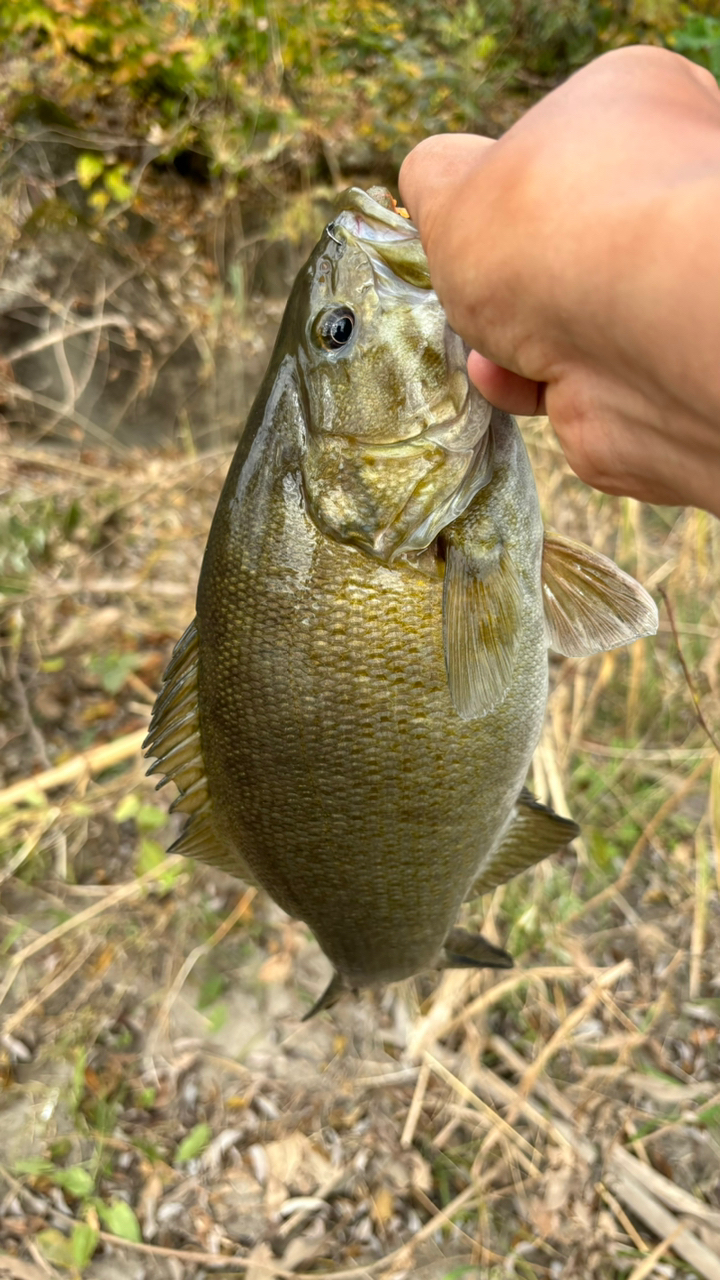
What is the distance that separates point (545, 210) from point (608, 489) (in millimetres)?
334

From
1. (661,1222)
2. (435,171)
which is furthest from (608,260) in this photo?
(661,1222)

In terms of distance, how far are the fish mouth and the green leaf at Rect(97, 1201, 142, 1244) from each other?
2.68 m

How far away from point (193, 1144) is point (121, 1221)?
27 centimetres

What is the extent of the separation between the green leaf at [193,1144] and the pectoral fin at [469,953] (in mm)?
1446

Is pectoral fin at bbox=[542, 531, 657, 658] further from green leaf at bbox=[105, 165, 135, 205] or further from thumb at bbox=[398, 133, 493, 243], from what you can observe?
green leaf at bbox=[105, 165, 135, 205]

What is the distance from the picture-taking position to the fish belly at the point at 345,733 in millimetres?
1176

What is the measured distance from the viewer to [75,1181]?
92.8 inches

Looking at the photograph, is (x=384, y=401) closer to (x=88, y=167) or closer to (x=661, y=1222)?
(x=661, y=1222)

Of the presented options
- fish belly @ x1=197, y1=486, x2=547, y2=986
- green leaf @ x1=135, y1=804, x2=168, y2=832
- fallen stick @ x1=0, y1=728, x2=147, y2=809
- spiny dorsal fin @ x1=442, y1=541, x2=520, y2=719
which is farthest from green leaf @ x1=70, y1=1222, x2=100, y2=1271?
spiny dorsal fin @ x1=442, y1=541, x2=520, y2=719

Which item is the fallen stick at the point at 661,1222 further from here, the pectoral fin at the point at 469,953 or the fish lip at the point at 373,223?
the fish lip at the point at 373,223

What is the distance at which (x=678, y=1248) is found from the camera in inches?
83.9

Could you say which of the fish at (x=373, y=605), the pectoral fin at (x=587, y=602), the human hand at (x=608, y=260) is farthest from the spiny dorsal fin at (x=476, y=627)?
the human hand at (x=608, y=260)

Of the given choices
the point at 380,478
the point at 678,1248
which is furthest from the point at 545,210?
the point at 678,1248

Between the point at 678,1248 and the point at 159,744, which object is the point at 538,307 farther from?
the point at 678,1248
